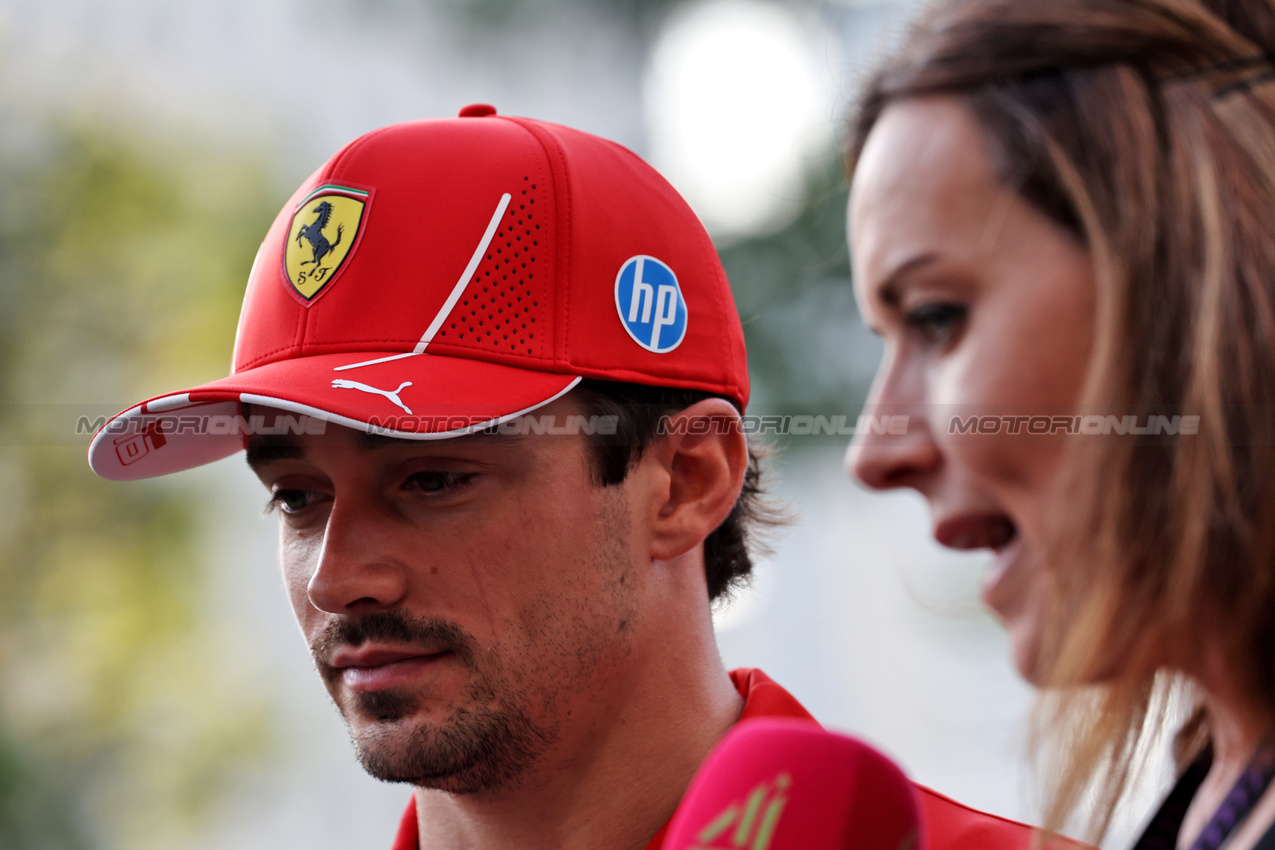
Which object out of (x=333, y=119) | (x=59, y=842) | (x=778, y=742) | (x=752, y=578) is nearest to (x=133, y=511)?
(x=59, y=842)

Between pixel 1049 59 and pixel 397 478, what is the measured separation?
0.68m

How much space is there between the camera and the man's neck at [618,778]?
1108 millimetres

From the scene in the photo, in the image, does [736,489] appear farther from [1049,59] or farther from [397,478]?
[1049,59]

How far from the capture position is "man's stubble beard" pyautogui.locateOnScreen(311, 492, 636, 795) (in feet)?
3.44

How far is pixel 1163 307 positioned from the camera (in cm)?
58

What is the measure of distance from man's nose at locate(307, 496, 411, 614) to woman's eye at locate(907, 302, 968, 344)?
1.91 ft

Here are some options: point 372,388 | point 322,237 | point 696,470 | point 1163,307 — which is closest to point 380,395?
point 372,388

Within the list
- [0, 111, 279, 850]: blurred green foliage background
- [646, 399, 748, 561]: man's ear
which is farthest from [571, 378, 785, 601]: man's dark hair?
[0, 111, 279, 850]: blurred green foliage background

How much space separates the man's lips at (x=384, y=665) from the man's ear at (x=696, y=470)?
25 cm

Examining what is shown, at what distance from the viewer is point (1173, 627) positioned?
59 cm

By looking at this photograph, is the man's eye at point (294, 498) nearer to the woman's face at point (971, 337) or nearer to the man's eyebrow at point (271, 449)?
the man's eyebrow at point (271, 449)

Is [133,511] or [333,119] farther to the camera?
[333,119]

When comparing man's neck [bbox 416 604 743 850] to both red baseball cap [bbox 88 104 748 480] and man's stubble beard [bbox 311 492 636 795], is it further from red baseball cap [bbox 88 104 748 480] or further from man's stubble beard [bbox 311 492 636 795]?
red baseball cap [bbox 88 104 748 480]

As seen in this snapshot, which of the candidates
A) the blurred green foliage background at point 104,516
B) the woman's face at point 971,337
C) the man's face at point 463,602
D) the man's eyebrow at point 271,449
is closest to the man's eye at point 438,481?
the man's face at point 463,602
